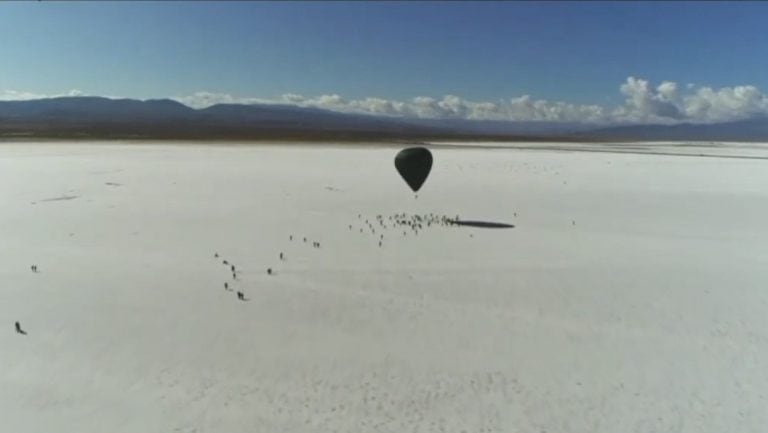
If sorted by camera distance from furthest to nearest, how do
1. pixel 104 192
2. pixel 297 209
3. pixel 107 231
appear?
pixel 104 192, pixel 297 209, pixel 107 231

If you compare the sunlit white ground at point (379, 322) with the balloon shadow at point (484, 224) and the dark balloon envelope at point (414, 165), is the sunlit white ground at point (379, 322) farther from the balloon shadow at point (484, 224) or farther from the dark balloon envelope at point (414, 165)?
the dark balloon envelope at point (414, 165)

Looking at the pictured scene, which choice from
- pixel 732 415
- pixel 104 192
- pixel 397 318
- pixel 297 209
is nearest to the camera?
pixel 732 415

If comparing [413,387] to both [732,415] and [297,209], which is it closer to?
[732,415]

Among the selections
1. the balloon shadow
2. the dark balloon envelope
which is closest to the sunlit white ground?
the balloon shadow

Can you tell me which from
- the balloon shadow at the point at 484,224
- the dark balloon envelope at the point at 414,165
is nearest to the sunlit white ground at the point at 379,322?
the balloon shadow at the point at 484,224

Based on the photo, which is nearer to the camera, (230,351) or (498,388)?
(498,388)

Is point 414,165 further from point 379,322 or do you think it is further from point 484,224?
point 379,322

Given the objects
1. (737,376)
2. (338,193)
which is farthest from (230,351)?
(338,193)

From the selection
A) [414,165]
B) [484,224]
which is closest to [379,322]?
[484,224]
